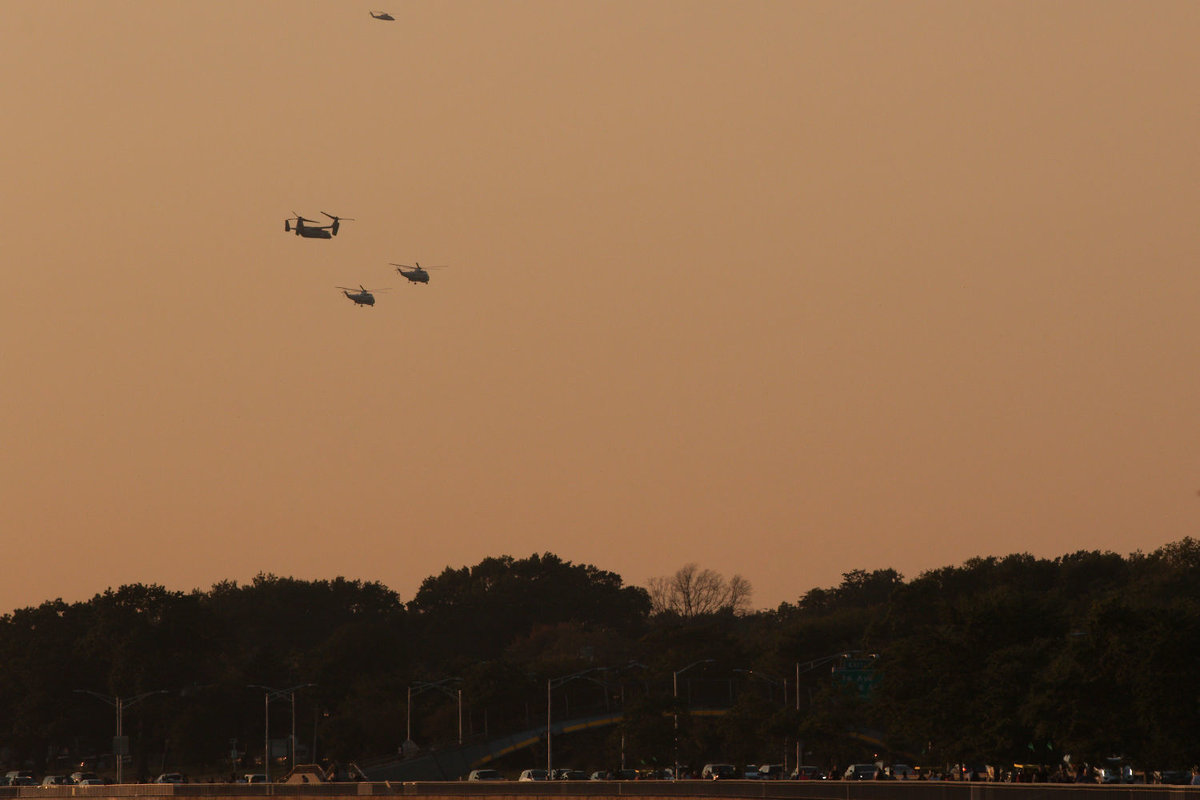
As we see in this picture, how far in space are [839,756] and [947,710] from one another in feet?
129

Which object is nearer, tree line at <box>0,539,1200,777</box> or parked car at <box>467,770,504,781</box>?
tree line at <box>0,539,1200,777</box>

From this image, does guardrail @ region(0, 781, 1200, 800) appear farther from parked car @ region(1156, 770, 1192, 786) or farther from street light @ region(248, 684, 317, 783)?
street light @ region(248, 684, 317, 783)

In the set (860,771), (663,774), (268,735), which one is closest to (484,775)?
(663,774)

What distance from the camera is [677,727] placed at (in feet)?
489

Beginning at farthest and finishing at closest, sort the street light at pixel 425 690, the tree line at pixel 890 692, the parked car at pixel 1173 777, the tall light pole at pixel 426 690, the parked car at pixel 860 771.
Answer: the tall light pole at pixel 426 690
the street light at pixel 425 690
the parked car at pixel 860 771
the parked car at pixel 1173 777
the tree line at pixel 890 692

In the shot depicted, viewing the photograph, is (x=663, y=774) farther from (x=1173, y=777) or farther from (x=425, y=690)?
(x=1173, y=777)

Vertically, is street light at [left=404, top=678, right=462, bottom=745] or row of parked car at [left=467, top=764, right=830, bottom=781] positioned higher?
street light at [left=404, top=678, right=462, bottom=745]

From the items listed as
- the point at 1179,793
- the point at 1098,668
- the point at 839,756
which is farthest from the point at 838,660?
the point at 1179,793

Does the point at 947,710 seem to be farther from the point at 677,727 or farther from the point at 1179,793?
the point at 677,727

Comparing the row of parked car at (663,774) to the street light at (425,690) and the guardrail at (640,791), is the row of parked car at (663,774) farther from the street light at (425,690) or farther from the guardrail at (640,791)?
the street light at (425,690)

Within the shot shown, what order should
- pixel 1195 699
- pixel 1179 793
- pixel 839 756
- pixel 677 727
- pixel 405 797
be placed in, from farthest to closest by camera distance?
pixel 677 727, pixel 839 756, pixel 405 797, pixel 1195 699, pixel 1179 793

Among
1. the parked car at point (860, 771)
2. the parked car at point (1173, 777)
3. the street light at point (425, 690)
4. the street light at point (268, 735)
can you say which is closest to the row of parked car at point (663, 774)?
the parked car at point (860, 771)

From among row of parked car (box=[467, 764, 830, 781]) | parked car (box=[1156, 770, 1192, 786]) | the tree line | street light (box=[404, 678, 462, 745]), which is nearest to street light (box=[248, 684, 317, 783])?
the tree line

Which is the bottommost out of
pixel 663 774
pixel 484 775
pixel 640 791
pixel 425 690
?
pixel 640 791
